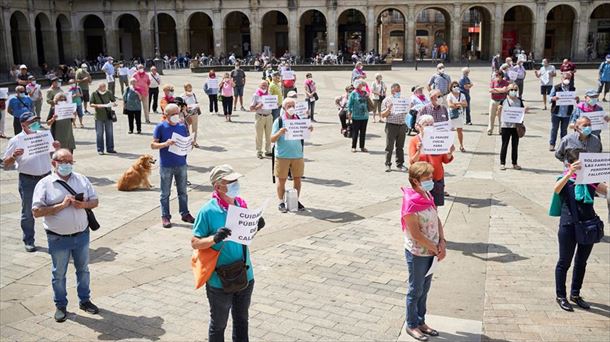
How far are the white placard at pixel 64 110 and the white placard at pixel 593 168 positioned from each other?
10116 mm

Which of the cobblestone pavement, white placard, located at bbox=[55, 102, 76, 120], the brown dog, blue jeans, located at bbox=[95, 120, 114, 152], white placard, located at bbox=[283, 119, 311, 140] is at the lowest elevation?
the cobblestone pavement

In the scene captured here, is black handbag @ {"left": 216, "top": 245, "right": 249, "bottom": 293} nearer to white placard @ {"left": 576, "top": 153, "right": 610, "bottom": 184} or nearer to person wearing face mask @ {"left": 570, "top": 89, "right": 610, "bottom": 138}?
white placard @ {"left": 576, "top": 153, "right": 610, "bottom": 184}

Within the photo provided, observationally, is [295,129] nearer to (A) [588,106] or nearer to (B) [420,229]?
(B) [420,229]

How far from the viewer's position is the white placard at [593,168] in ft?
21.8

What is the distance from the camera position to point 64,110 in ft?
41.4

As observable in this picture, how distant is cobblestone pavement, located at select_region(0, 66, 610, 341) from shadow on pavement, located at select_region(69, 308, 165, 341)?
Answer: 0.04ft

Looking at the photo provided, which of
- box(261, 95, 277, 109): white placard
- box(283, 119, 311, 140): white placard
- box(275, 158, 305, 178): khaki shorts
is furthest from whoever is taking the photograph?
box(261, 95, 277, 109): white placard

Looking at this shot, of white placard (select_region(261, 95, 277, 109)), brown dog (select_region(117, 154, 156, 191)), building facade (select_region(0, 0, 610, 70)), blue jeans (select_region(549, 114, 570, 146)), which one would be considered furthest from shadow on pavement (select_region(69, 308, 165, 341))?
building facade (select_region(0, 0, 610, 70))

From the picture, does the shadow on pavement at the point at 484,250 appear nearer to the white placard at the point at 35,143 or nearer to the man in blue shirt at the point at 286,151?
the man in blue shirt at the point at 286,151

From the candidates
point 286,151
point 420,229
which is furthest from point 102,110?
point 420,229

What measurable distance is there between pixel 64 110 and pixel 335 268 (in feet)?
25.1

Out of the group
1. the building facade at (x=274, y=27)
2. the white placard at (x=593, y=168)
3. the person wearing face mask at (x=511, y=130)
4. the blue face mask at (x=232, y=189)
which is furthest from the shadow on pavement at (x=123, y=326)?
the building facade at (x=274, y=27)

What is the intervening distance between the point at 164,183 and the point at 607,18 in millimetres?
50950

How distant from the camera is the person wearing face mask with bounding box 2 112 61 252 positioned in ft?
28.9
